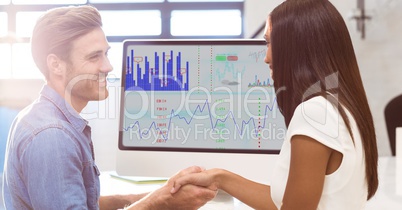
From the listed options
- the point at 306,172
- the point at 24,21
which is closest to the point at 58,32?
the point at 306,172

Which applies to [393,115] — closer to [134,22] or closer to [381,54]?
[381,54]

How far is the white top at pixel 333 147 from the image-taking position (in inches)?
28.8

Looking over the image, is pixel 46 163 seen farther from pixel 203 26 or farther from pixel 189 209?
pixel 203 26

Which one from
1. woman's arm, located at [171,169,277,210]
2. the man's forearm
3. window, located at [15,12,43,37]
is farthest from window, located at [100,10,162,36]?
woman's arm, located at [171,169,277,210]

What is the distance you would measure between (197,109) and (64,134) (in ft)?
1.72

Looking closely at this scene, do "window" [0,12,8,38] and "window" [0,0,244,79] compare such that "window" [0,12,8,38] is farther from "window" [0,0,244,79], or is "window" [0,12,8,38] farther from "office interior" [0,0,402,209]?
"office interior" [0,0,402,209]

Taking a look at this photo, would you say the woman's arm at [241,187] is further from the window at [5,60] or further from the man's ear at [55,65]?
the window at [5,60]

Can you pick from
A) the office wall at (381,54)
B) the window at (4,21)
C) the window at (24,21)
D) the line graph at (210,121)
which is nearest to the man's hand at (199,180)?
the line graph at (210,121)

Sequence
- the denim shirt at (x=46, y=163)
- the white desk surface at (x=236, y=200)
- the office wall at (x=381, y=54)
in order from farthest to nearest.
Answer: the office wall at (x=381, y=54), the white desk surface at (x=236, y=200), the denim shirt at (x=46, y=163)

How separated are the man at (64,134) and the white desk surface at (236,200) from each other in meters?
0.13

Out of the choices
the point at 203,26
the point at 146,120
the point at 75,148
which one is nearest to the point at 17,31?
the point at 203,26

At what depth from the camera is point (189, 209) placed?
1.14 meters

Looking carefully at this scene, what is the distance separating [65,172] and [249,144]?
60 cm

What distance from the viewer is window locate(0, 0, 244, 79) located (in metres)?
5.75
